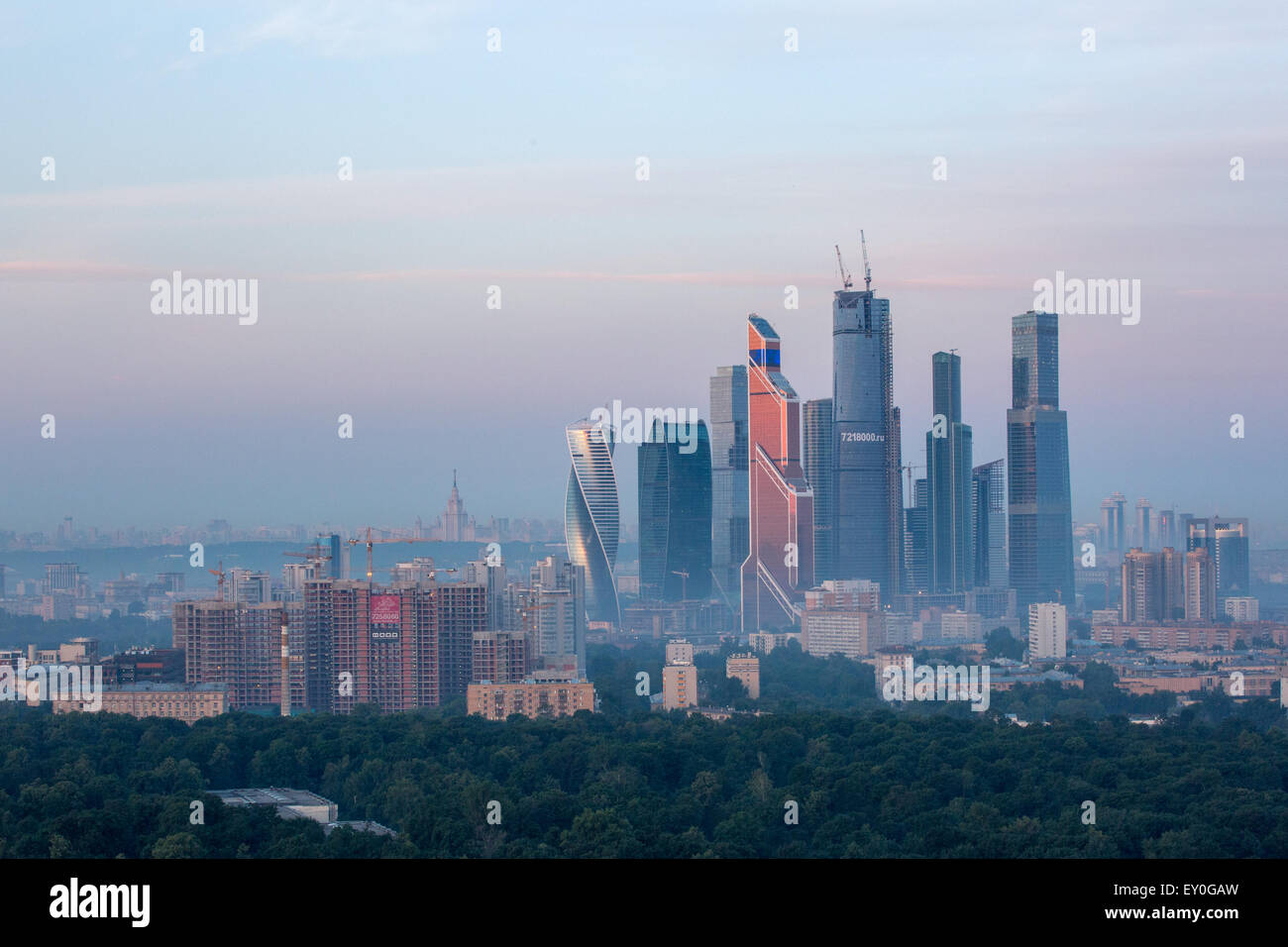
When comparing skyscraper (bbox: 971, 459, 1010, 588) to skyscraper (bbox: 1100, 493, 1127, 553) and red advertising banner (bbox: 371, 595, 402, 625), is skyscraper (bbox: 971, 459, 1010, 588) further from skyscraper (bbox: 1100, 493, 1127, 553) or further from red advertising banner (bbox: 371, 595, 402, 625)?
red advertising banner (bbox: 371, 595, 402, 625)

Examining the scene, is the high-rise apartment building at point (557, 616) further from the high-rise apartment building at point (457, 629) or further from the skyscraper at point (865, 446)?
the skyscraper at point (865, 446)

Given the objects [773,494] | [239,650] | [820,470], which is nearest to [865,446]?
[820,470]

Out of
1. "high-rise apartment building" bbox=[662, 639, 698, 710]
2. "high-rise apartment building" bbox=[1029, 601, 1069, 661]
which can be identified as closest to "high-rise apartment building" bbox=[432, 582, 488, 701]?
"high-rise apartment building" bbox=[662, 639, 698, 710]

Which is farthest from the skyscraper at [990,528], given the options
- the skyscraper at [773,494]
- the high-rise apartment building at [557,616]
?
the high-rise apartment building at [557,616]

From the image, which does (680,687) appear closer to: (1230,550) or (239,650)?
(239,650)
